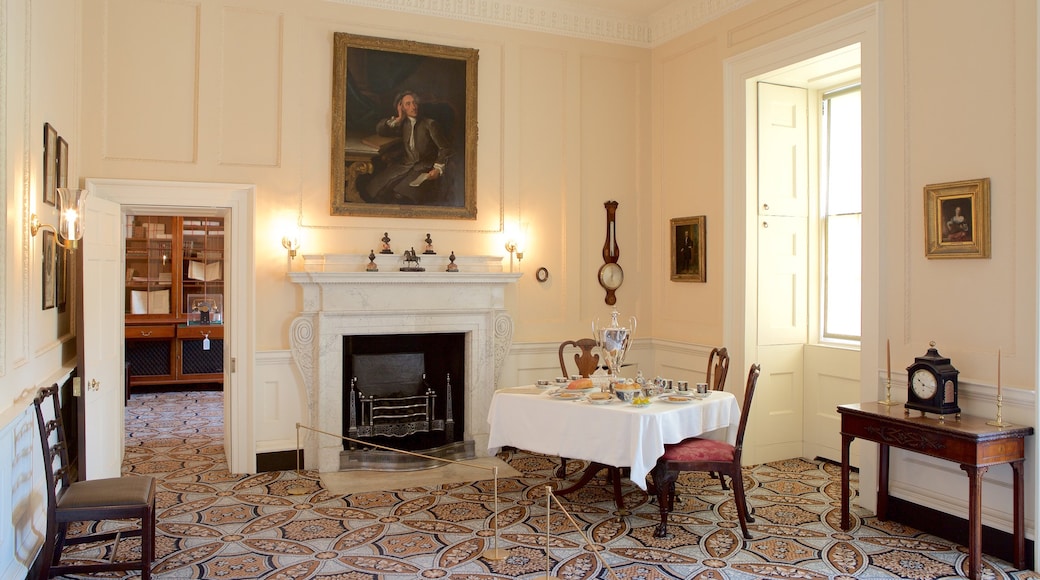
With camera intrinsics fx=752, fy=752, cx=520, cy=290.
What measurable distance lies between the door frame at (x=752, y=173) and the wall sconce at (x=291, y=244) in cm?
375

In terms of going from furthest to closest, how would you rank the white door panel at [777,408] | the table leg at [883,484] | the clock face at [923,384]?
the white door panel at [777,408] < the table leg at [883,484] < the clock face at [923,384]

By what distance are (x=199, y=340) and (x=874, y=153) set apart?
30.5 ft

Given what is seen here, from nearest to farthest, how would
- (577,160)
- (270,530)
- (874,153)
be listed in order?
(270,530) < (874,153) < (577,160)

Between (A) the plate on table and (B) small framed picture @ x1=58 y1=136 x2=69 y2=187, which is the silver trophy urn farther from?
(B) small framed picture @ x1=58 y1=136 x2=69 y2=187

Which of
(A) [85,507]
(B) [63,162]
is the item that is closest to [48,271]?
(B) [63,162]

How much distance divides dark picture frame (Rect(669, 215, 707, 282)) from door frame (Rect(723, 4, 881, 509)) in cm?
32

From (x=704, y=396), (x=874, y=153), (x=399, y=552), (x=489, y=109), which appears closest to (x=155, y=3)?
(x=489, y=109)

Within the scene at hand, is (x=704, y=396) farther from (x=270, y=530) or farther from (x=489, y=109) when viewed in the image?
(x=489, y=109)

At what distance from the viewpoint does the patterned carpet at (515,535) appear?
13.9 feet

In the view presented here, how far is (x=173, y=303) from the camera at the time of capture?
1097cm

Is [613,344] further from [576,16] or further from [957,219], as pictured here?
[576,16]

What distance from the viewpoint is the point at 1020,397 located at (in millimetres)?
4363

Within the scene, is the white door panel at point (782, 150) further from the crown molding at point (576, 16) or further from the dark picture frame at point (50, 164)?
the dark picture frame at point (50, 164)

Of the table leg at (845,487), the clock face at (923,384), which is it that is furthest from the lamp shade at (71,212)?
the clock face at (923,384)
